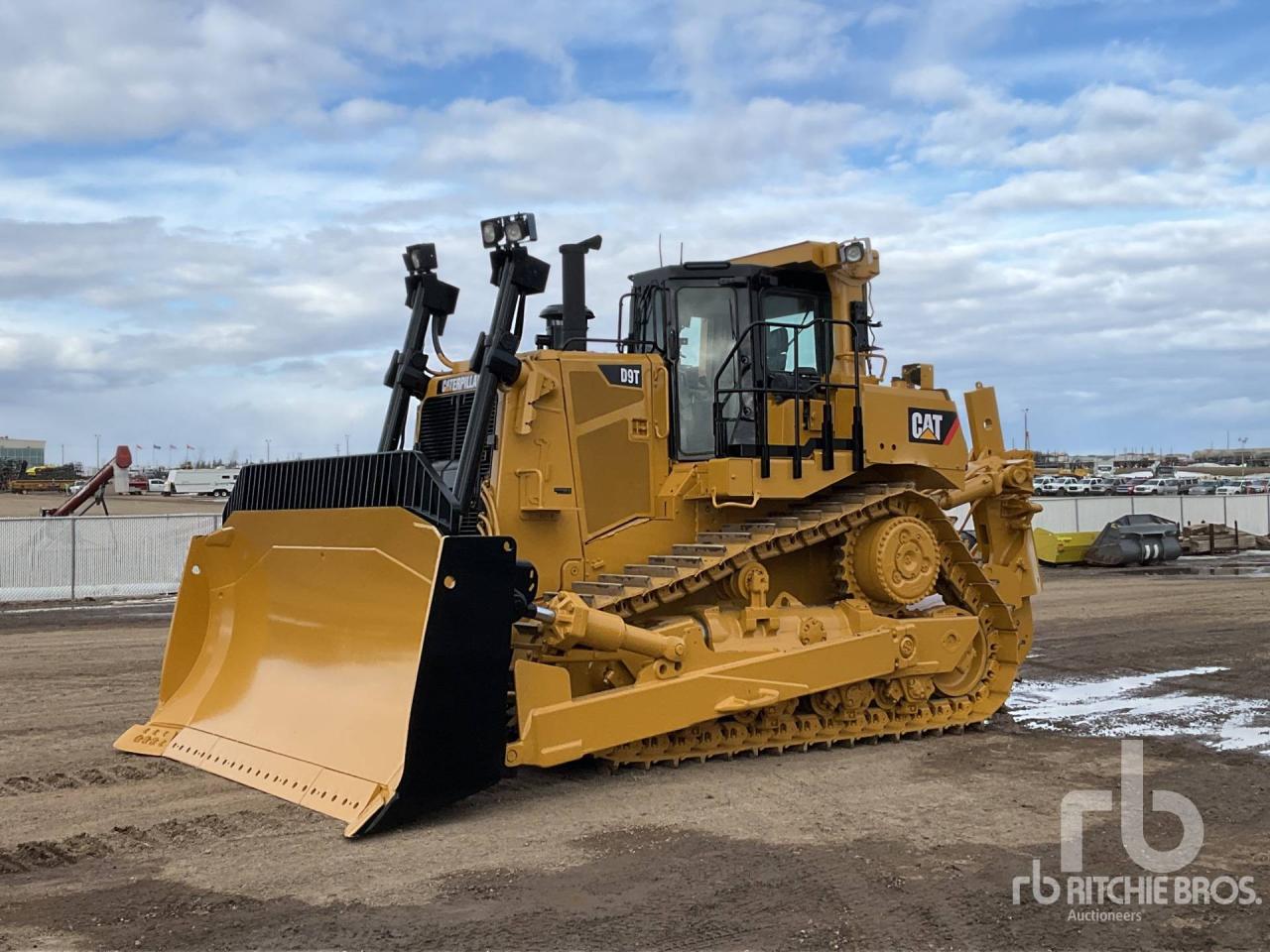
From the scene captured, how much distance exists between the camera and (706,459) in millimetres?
8789

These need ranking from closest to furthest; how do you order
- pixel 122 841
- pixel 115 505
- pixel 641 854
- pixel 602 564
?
1. pixel 641 854
2. pixel 122 841
3. pixel 602 564
4. pixel 115 505

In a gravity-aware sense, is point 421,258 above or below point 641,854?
above

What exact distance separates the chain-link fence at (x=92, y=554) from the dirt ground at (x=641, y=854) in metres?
12.4

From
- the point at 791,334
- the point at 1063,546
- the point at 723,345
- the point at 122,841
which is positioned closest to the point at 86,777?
the point at 122,841

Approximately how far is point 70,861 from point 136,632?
35.0 feet

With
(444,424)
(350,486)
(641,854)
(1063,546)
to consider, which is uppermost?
(444,424)

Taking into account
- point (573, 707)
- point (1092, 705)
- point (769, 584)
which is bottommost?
point (1092, 705)

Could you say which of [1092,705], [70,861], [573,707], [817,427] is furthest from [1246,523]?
[70,861]

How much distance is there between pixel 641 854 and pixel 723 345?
420cm

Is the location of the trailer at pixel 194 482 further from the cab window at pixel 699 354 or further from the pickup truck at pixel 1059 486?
the cab window at pixel 699 354

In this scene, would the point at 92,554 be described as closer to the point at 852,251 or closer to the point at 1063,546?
the point at 852,251

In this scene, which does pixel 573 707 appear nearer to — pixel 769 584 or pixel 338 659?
pixel 338 659

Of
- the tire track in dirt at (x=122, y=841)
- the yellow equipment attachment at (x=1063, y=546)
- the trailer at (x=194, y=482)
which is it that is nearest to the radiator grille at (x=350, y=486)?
the tire track in dirt at (x=122, y=841)

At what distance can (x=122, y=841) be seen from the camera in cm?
629
